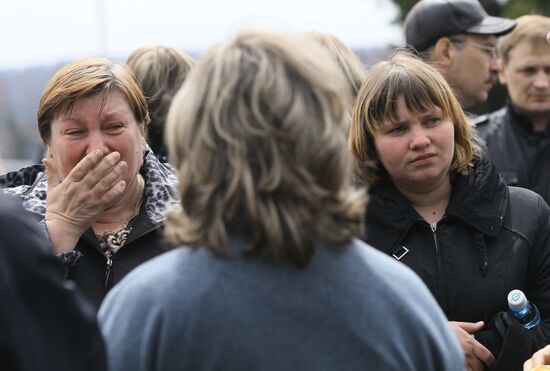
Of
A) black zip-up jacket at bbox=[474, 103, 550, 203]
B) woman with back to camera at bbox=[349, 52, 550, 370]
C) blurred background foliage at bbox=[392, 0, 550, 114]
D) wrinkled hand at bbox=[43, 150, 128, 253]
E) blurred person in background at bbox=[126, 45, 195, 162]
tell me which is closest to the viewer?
wrinkled hand at bbox=[43, 150, 128, 253]

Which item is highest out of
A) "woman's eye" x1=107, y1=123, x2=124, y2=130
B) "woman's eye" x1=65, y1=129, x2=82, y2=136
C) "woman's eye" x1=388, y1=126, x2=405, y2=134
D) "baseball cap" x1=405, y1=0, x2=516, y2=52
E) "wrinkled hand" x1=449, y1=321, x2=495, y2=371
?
"woman's eye" x1=388, y1=126, x2=405, y2=134

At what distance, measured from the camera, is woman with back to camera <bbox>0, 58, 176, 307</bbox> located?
10.3ft

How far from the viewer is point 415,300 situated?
6.40 ft

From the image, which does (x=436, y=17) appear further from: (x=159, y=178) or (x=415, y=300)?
(x=415, y=300)

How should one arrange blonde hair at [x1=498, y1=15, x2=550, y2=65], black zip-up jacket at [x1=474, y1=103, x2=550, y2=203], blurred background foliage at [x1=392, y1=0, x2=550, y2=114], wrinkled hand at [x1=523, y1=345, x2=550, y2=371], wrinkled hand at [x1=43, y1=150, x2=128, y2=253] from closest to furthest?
wrinkled hand at [x1=523, y1=345, x2=550, y2=371]
wrinkled hand at [x1=43, y1=150, x2=128, y2=253]
black zip-up jacket at [x1=474, y1=103, x2=550, y2=203]
blonde hair at [x1=498, y1=15, x2=550, y2=65]
blurred background foliage at [x1=392, y1=0, x2=550, y2=114]

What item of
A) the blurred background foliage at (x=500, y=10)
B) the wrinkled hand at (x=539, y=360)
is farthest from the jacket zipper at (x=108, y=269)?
the blurred background foliage at (x=500, y=10)

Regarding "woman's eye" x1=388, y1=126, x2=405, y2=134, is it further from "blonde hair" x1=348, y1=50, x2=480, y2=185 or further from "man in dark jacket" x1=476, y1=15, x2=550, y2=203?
"man in dark jacket" x1=476, y1=15, x2=550, y2=203

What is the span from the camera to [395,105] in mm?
3361

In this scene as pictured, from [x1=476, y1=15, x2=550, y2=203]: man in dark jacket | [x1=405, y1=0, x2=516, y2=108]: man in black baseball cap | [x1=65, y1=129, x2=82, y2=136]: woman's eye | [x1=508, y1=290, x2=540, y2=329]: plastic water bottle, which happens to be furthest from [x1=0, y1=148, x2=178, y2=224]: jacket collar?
[x1=476, y1=15, x2=550, y2=203]: man in dark jacket

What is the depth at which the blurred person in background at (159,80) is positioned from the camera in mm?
4266

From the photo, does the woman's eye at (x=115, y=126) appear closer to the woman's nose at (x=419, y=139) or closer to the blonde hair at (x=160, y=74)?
the blonde hair at (x=160, y=74)

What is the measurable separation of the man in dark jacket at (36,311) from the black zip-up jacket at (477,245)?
5.40 feet

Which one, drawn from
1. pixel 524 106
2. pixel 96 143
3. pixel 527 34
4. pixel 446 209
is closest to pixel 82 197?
pixel 96 143

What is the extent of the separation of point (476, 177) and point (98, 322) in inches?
72.3
